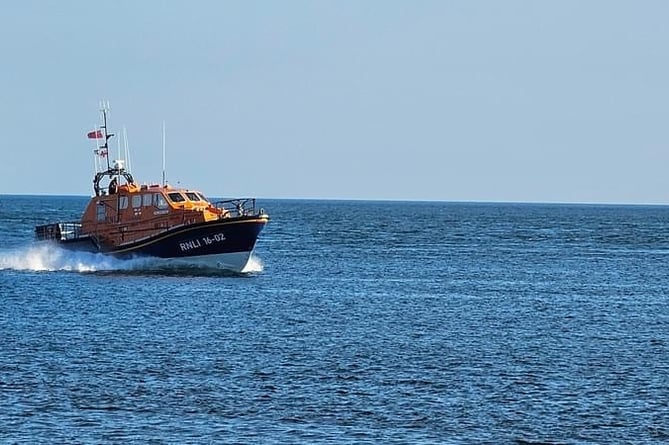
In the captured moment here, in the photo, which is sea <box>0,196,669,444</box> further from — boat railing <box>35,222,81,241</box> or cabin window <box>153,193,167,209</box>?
cabin window <box>153,193,167,209</box>

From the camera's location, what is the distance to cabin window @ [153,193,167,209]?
54.1 meters

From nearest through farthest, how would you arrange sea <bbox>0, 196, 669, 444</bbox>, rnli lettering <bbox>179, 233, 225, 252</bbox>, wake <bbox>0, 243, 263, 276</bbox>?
sea <bbox>0, 196, 669, 444</bbox> < rnli lettering <bbox>179, 233, 225, 252</bbox> < wake <bbox>0, 243, 263, 276</bbox>

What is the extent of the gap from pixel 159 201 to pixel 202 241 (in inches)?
104

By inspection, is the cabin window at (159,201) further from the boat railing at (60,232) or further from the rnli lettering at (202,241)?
the boat railing at (60,232)

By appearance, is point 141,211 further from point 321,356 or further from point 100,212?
point 321,356

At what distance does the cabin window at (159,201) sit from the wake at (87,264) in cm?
218

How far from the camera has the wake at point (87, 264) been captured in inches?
2141

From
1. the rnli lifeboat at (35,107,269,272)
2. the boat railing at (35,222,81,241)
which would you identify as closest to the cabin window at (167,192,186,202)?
the rnli lifeboat at (35,107,269,272)

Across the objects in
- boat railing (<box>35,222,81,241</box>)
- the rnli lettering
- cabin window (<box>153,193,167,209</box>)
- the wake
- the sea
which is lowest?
the sea

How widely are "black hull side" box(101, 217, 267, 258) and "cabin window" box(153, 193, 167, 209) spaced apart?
126cm

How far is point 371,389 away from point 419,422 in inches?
124

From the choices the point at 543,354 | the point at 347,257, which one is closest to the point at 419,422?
the point at 543,354

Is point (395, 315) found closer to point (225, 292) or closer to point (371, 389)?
point (225, 292)

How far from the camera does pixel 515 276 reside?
6197cm
